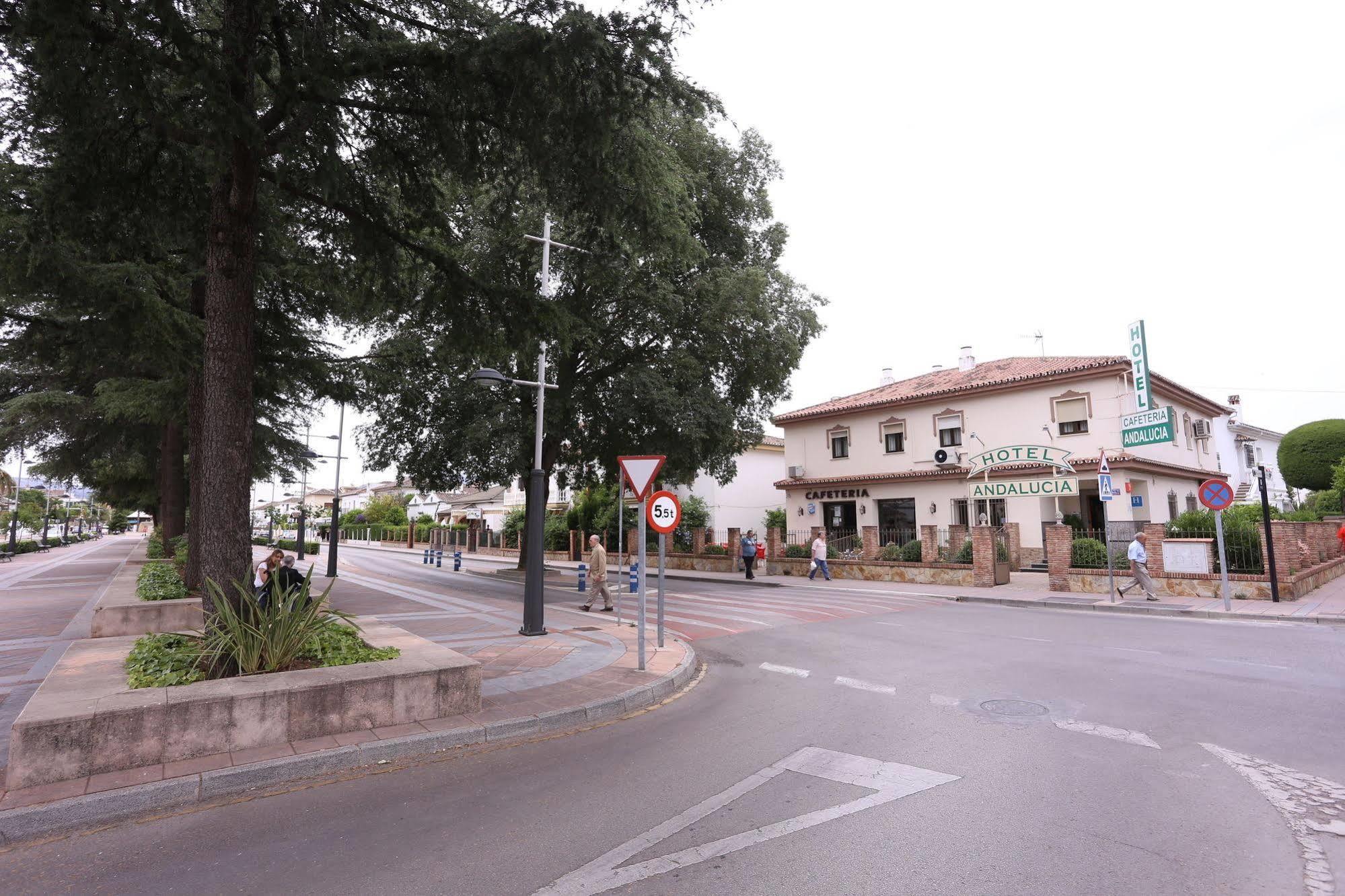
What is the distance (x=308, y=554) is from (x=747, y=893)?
49.4m

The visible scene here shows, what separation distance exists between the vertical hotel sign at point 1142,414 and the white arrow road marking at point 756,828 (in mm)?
18069

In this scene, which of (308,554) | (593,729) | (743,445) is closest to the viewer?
(593,729)

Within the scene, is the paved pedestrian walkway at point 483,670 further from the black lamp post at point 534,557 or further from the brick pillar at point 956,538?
the brick pillar at point 956,538

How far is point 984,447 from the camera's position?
27.2 metres

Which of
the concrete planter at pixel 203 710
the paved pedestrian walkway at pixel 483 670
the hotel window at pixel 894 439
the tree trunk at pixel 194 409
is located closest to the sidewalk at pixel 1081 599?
the paved pedestrian walkway at pixel 483 670

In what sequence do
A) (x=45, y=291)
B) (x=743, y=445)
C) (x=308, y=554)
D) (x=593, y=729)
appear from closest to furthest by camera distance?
(x=593, y=729) → (x=45, y=291) → (x=743, y=445) → (x=308, y=554)

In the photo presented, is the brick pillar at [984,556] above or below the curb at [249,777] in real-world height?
above

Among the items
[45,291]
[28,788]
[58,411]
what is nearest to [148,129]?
[45,291]

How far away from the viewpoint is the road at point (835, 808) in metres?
3.48

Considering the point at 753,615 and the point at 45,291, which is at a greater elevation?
the point at 45,291

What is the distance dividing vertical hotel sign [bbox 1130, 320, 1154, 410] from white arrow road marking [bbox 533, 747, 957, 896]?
21364 millimetres

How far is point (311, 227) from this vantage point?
32.9ft

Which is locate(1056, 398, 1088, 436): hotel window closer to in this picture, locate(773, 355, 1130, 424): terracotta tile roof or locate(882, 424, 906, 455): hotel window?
locate(773, 355, 1130, 424): terracotta tile roof

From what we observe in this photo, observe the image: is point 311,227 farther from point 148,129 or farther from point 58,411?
point 58,411
